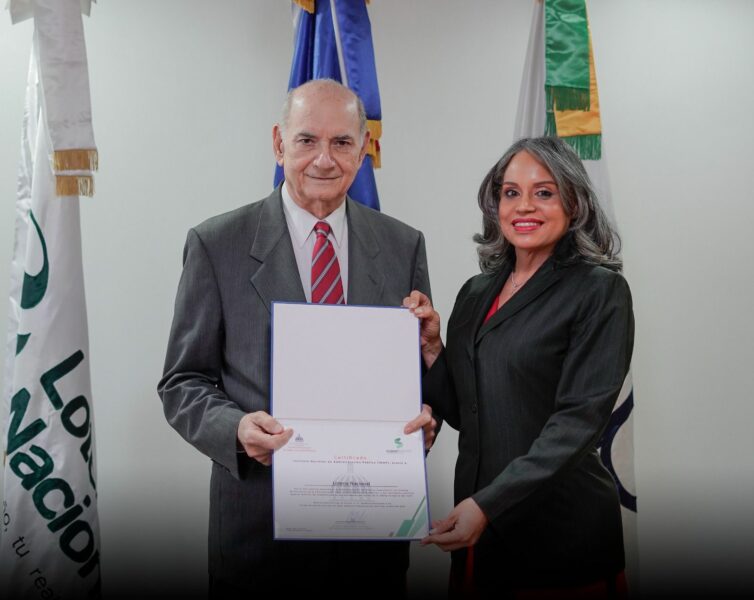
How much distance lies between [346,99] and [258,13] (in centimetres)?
177

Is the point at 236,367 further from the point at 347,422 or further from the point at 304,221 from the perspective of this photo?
the point at 304,221

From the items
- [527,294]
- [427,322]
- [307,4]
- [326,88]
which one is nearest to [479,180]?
[307,4]

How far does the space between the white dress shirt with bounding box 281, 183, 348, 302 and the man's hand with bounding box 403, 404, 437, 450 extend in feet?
1.30

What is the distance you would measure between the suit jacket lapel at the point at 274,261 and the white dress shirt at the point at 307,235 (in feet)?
0.12

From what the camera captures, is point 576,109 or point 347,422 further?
point 576,109

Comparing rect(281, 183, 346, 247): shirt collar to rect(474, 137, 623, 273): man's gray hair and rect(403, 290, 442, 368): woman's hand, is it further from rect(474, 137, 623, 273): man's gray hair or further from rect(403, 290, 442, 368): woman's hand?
rect(474, 137, 623, 273): man's gray hair

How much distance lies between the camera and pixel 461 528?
1919 millimetres

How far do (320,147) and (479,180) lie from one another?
1.86m

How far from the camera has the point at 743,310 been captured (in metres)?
4.05

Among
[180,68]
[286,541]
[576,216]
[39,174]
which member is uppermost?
[180,68]

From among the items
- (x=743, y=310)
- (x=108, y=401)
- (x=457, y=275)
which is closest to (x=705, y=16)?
(x=743, y=310)

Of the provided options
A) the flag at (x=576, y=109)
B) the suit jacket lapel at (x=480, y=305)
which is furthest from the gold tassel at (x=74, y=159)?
the flag at (x=576, y=109)

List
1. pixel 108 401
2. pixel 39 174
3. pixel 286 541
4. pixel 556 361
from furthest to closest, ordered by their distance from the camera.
Answer: pixel 108 401 < pixel 39 174 < pixel 286 541 < pixel 556 361

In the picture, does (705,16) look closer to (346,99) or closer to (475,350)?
(346,99)
